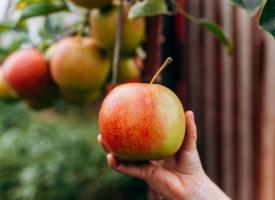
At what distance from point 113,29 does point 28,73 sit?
262mm

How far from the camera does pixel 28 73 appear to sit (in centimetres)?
144

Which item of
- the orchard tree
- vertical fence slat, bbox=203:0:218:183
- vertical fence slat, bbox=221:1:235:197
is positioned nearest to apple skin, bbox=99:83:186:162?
the orchard tree

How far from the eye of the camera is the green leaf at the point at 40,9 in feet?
4.47

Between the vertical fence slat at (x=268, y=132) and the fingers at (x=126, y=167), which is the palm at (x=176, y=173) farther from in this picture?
the vertical fence slat at (x=268, y=132)

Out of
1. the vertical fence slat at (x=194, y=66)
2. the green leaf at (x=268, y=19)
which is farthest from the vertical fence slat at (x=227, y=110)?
the green leaf at (x=268, y=19)

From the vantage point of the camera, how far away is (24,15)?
53.7 inches

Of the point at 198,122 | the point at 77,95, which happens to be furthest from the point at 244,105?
the point at 77,95

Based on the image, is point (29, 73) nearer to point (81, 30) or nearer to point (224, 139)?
point (81, 30)

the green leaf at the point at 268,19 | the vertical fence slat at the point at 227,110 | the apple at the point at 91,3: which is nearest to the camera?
the green leaf at the point at 268,19

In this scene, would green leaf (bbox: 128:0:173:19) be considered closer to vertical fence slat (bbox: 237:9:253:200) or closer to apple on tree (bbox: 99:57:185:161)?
apple on tree (bbox: 99:57:185:161)

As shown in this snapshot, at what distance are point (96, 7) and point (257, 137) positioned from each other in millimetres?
635

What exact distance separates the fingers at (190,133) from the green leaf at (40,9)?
0.57 metres


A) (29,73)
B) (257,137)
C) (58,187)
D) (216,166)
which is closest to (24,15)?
(29,73)

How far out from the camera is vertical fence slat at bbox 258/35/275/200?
1.54m
